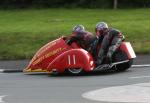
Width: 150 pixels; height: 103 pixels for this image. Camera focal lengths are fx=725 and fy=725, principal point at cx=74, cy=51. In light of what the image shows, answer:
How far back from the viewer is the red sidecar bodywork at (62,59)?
67.4ft

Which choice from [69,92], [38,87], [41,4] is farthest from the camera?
[41,4]

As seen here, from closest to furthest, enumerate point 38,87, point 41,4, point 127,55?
1. point 38,87
2. point 127,55
3. point 41,4

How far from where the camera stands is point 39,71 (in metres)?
21.0

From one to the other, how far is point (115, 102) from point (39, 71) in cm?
671

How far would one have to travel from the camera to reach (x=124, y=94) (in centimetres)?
1566

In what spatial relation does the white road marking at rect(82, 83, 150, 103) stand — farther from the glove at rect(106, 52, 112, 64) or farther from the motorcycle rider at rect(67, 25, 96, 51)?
the motorcycle rider at rect(67, 25, 96, 51)

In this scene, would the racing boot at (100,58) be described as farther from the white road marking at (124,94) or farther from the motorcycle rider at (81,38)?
the white road marking at (124,94)

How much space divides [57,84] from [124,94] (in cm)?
319

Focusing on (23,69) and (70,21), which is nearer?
(23,69)

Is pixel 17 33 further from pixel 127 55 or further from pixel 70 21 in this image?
pixel 127 55

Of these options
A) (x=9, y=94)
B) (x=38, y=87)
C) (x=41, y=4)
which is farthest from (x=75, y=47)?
(x=41, y=4)

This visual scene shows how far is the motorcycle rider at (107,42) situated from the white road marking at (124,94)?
357 centimetres

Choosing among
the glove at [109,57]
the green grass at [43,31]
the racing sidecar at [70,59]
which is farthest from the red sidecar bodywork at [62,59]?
the green grass at [43,31]

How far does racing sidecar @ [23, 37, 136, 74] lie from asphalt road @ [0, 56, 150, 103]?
25 centimetres
